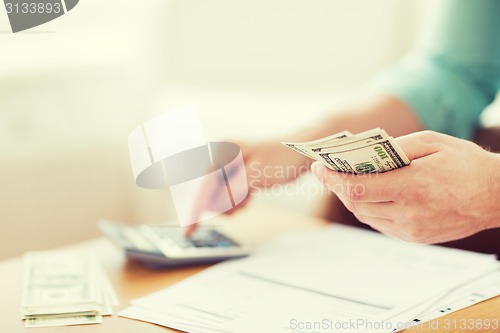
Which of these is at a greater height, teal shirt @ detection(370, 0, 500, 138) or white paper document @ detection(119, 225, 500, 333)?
teal shirt @ detection(370, 0, 500, 138)

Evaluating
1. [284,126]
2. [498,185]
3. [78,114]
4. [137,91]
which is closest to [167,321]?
[498,185]

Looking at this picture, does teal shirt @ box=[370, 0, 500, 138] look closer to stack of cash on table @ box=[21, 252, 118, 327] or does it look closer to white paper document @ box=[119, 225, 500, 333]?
white paper document @ box=[119, 225, 500, 333]

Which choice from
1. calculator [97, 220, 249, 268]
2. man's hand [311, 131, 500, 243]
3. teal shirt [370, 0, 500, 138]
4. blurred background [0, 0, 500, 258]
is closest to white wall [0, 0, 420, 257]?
Result: blurred background [0, 0, 500, 258]

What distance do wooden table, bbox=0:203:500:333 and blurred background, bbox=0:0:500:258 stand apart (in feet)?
1.25

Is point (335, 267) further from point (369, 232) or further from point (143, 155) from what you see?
point (143, 155)

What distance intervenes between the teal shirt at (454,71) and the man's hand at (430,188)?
0.36 meters

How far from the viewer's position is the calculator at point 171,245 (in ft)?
2.73

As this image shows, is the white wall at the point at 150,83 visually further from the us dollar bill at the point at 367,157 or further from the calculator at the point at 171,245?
the us dollar bill at the point at 367,157

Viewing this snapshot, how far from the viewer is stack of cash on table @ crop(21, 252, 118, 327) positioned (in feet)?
2.25

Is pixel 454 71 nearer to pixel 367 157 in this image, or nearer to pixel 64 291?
pixel 367 157

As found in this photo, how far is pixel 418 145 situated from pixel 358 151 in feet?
0.25

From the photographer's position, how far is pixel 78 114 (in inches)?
63.4

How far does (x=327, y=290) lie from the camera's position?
73cm

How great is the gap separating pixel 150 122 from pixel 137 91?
979 millimetres
